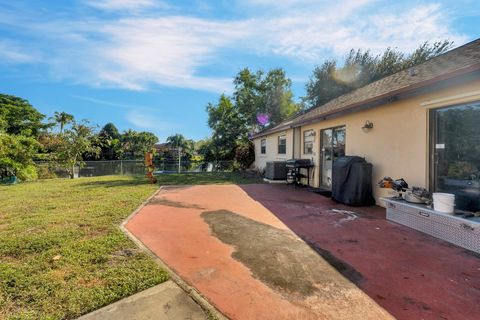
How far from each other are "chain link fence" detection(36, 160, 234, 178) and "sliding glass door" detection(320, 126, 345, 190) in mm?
12858

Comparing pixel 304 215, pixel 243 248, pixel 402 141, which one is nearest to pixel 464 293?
pixel 243 248

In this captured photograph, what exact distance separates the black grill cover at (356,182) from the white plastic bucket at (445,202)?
7.47ft

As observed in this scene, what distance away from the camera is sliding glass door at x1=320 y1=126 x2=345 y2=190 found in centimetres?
836

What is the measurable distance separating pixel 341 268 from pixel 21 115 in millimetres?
40094

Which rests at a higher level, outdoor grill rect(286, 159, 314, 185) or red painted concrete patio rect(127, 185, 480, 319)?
outdoor grill rect(286, 159, 314, 185)

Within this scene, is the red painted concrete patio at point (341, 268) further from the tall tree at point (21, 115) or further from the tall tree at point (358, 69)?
the tall tree at point (21, 115)

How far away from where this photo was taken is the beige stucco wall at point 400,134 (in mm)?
4800

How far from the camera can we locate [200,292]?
98.7 inches

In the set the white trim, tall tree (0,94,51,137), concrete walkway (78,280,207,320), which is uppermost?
tall tree (0,94,51,137)

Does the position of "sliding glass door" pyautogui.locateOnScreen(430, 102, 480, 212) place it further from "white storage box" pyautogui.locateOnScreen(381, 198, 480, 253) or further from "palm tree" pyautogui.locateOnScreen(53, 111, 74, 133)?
"palm tree" pyautogui.locateOnScreen(53, 111, 74, 133)

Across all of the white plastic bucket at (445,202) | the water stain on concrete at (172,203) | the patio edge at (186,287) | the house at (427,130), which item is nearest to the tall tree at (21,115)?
the water stain on concrete at (172,203)

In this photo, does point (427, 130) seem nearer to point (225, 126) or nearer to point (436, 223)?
point (436, 223)

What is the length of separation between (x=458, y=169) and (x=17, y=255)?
7.14 meters

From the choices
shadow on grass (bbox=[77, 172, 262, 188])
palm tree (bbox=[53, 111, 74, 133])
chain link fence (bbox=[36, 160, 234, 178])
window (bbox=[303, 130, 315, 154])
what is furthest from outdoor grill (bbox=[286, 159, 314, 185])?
palm tree (bbox=[53, 111, 74, 133])
